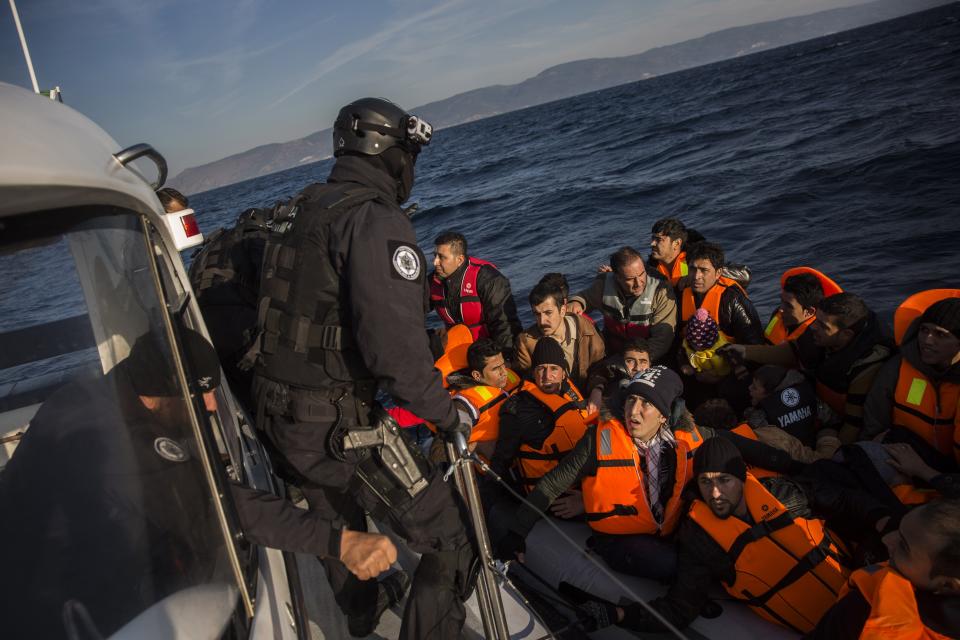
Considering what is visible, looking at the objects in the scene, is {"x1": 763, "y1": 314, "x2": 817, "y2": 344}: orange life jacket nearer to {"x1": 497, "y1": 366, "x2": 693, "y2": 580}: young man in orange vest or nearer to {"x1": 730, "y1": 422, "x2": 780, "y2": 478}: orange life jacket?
{"x1": 730, "y1": 422, "x2": 780, "y2": 478}: orange life jacket

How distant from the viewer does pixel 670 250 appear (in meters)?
5.66

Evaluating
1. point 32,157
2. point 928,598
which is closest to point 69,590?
point 32,157

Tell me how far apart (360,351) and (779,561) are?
2152 mm

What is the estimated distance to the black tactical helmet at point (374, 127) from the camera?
231 centimetres

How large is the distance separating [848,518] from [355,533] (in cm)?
260

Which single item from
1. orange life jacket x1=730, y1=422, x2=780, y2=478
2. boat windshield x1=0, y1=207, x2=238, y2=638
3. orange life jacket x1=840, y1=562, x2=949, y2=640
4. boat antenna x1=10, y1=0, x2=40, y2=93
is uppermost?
boat antenna x1=10, y1=0, x2=40, y2=93

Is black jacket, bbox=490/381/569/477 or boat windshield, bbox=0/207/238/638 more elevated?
boat windshield, bbox=0/207/238/638

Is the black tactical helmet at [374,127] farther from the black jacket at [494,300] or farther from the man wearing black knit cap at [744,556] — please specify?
the black jacket at [494,300]

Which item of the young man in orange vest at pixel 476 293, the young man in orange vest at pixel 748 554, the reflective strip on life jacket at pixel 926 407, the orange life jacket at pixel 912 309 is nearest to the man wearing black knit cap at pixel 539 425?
the young man in orange vest at pixel 748 554

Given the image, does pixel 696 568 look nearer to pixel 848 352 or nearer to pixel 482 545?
pixel 482 545

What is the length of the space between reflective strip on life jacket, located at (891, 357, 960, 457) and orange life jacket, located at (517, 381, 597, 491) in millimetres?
1829

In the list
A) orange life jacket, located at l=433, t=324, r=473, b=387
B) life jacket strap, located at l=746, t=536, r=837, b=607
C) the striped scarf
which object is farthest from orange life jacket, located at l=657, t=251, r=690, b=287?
life jacket strap, located at l=746, t=536, r=837, b=607

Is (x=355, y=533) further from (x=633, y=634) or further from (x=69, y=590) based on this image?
(x=633, y=634)

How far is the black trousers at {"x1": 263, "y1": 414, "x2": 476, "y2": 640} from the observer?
229 cm
